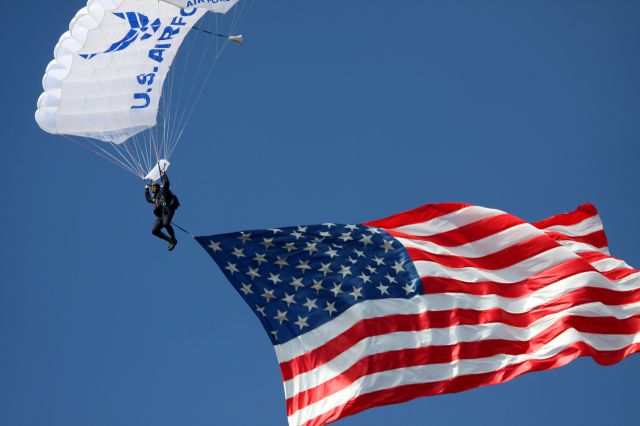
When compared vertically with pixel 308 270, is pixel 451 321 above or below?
below

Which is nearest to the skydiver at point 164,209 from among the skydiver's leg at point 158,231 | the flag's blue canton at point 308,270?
the skydiver's leg at point 158,231

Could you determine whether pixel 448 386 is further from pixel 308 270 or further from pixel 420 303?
pixel 308 270

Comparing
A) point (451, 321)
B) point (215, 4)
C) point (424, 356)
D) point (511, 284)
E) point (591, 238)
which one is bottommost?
point (424, 356)

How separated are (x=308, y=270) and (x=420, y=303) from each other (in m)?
2.12

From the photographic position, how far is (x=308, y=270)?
18719mm

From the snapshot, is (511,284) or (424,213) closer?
(511,284)

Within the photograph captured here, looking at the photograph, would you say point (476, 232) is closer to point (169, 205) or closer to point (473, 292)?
point (473, 292)

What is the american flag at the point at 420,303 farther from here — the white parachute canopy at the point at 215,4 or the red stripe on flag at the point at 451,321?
the white parachute canopy at the point at 215,4

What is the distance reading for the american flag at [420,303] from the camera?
17828 millimetres

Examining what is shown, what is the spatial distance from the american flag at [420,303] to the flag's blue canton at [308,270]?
22 millimetres

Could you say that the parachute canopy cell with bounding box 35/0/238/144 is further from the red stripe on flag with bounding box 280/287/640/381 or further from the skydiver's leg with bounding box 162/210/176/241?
the red stripe on flag with bounding box 280/287/640/381

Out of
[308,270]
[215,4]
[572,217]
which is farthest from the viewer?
[572,217]

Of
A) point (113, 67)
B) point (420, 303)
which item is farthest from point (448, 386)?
point (113, 67)

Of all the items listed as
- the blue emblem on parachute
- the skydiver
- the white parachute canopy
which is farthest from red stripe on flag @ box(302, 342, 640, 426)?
the blue emblem on parachute
